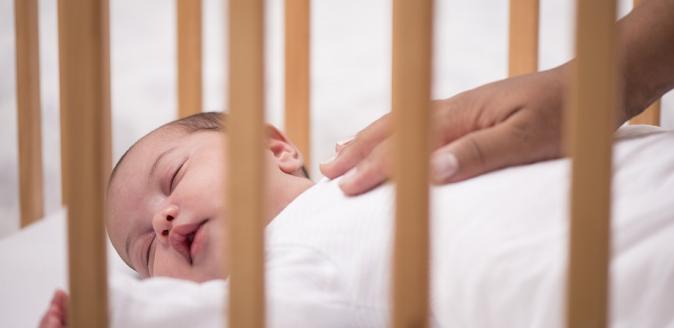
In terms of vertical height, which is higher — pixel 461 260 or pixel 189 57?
pixel 189 57

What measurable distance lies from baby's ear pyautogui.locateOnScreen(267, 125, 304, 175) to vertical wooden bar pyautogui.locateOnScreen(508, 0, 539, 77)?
1.27 ft

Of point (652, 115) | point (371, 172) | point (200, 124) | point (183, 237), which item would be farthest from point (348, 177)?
point (652, 115)

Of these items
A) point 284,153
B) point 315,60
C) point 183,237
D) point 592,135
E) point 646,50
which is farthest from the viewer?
point 315,60

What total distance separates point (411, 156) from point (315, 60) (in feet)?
3.55

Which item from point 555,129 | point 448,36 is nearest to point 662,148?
point 555,129

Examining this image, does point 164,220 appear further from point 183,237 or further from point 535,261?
point 535,261

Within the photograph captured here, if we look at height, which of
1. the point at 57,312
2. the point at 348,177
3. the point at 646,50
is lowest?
the point at 57,312

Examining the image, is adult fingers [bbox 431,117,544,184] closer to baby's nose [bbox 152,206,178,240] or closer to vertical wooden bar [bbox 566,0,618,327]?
vertical wooden bar [bbox 566,0,618,327]

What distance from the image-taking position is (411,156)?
18.3 inches

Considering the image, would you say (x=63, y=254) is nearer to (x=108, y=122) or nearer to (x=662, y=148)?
(x=108, y=122)

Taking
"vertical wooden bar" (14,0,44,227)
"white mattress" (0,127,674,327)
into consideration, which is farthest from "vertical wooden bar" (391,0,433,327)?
"vertical wooden bar" (14,0,44,227)

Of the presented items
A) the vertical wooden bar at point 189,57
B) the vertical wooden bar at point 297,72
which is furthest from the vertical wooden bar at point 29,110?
the vertical wooden bar at point 297,72

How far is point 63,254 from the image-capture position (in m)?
1.18

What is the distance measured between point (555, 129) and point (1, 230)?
4.03ft
